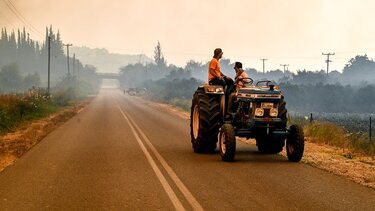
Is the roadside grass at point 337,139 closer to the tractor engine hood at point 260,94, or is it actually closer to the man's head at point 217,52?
the tractor engine hood at point 260,94

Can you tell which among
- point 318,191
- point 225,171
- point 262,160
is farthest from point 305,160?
point 318,191

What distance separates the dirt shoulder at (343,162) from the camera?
991 centimetres

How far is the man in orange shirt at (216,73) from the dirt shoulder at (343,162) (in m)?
2.54

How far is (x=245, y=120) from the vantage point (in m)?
12.1

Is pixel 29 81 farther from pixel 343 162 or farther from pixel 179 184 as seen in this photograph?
pixel 179 184

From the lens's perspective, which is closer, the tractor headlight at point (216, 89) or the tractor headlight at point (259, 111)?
the tractor headlight at point (259, 111)

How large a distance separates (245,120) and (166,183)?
12.3ft

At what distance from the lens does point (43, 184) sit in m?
9.12

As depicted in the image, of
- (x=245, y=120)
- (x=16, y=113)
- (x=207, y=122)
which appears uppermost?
(x=245, y=120)

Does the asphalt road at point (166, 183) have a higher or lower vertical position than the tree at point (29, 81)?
lower

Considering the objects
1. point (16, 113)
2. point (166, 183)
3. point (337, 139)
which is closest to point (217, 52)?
point (166, 183)

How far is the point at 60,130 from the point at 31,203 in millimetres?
13711

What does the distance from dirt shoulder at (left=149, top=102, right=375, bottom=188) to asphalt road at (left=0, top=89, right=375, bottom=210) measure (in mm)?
422

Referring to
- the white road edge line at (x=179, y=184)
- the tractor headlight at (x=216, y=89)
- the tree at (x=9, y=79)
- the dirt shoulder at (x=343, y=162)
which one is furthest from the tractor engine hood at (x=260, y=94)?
the tree at (x=9, y=79)
